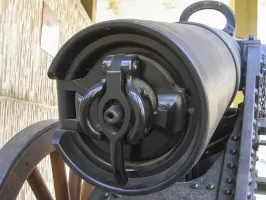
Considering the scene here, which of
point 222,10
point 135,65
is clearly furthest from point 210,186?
point 222,10

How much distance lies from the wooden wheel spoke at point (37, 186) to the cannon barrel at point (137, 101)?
1.22 ft

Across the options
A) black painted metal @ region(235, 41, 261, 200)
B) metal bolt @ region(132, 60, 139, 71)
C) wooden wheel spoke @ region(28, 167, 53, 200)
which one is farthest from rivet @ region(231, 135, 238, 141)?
wooden wheel spoke @ region(28, 167, 53, 200)

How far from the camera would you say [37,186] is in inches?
32.2

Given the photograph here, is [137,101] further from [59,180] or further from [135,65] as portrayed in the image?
[59,180]

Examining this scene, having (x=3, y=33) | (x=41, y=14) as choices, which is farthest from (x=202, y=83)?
(x=41, y=14)

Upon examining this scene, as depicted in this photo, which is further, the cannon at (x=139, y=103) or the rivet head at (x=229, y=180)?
the rivet head at (x=229, y=180)

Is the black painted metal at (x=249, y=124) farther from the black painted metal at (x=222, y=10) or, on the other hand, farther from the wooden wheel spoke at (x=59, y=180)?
the wooden wheel spoke at (x=59, y=180)

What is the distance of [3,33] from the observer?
0.85 metres

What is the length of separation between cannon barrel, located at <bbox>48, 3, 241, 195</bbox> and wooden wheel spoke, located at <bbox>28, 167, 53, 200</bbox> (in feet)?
1.22

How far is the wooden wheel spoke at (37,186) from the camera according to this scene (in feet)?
2.65

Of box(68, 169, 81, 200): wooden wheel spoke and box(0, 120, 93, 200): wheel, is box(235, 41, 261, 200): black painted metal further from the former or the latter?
box(68, 169, 81, 200): wooden wheel spoke

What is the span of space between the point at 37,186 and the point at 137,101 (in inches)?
20.1

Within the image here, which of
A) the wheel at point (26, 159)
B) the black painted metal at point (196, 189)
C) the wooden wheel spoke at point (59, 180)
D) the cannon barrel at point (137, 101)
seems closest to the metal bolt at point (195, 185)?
the black painted metal at point (196, 189)

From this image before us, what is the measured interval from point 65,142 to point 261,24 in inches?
81.3
